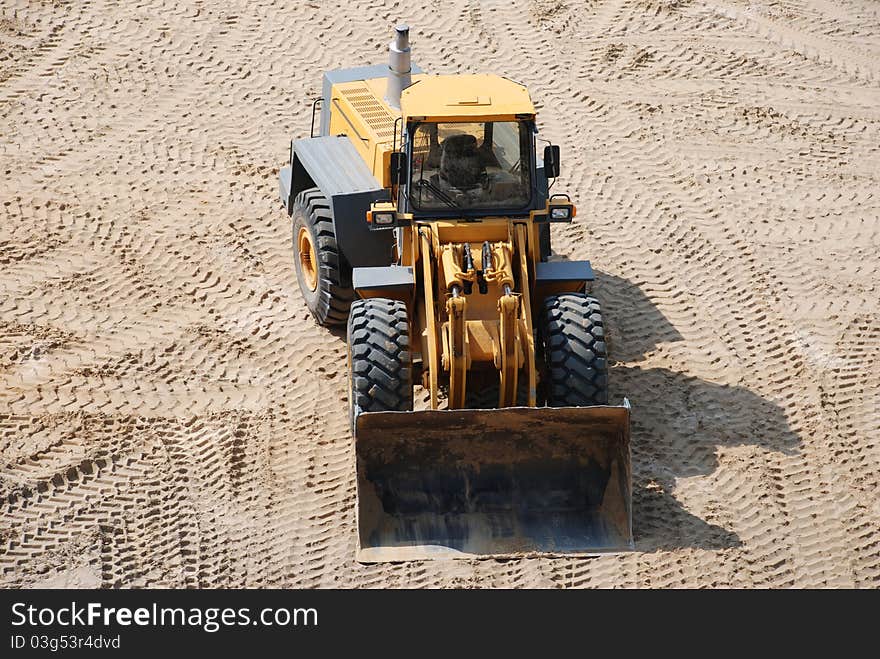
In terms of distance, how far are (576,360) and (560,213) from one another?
112 cm

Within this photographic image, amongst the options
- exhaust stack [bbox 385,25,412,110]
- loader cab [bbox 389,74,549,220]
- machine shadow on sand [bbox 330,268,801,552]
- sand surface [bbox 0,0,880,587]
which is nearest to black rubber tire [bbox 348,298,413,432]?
sand surface [bbox 0,0,880,587]

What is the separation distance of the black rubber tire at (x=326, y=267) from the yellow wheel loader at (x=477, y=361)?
0.62m

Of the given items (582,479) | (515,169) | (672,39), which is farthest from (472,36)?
(582,479)

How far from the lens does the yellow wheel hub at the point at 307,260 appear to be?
441 inches

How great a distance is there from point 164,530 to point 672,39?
30.7 ft

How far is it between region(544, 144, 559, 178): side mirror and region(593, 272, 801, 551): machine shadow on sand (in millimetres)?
1667

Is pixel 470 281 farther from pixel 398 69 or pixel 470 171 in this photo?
pixel 398 69

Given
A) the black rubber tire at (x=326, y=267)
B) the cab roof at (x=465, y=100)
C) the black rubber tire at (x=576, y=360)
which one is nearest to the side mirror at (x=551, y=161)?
the cab roof at (x=465, y=100)

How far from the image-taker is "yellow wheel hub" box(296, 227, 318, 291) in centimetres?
1121

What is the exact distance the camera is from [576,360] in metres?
9.04

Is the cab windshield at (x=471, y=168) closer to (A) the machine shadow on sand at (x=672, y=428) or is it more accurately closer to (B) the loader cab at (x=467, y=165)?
(B) the loader cab at (x=467, y=165)

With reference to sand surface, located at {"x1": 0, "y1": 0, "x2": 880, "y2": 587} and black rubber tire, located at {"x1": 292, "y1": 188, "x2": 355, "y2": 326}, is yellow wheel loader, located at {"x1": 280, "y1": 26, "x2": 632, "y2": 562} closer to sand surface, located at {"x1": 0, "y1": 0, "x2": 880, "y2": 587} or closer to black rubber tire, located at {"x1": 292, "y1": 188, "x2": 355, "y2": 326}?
sand surface, located at {"x1": 0, "y1": 0, "x2": 880, "y2": 587}

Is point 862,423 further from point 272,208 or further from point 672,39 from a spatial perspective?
point 672,39

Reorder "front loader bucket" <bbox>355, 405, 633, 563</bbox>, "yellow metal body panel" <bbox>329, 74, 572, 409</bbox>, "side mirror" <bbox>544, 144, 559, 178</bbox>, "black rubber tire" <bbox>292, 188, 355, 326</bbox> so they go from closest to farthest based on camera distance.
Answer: "front loader bucket" <bbox>355, 405, 633, 563</bbox>, "yellow metal body panel" <bbox>329, 74, 572, 409</bbox>, "side mirror" <bbox>544, 144, 559, 178</bbox>, "black rubber tire" <bbox>292, 188, 355, 326</bbox>
